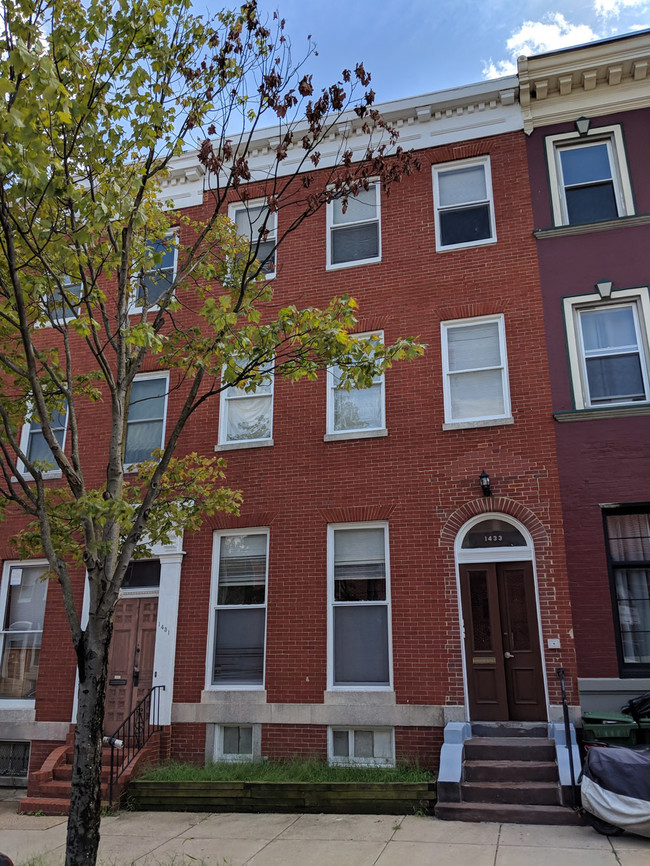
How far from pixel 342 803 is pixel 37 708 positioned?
607cm

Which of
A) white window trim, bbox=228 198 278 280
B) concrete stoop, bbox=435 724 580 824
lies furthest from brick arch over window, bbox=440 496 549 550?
white window trim, bbox=228 198 278 280

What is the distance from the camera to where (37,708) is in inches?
493

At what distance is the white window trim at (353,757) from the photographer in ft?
34.9

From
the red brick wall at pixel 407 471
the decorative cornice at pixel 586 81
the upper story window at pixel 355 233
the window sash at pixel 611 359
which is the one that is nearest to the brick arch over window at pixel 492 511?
the red brick wall at pixel 407 471

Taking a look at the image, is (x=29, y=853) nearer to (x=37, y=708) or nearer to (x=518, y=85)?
(x=37, y=708)

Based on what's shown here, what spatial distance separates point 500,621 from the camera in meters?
10.9

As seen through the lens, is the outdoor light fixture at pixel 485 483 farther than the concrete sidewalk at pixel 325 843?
Yes

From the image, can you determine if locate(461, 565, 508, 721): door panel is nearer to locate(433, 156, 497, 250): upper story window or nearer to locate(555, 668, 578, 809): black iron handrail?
locate(555, 668, 578, 809): black iron handrail

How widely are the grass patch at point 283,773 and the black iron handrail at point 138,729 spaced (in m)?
0.37

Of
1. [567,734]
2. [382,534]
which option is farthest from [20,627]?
[567,734]

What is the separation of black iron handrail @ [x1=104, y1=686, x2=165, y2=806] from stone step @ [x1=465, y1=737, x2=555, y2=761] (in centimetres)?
487

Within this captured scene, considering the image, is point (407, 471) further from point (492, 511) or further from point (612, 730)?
point (612, 730)

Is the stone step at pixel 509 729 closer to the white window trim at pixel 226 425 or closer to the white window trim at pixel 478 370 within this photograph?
the white window trim at pixel 478 370

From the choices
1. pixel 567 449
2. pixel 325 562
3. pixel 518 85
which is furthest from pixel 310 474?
pixel 518 85
